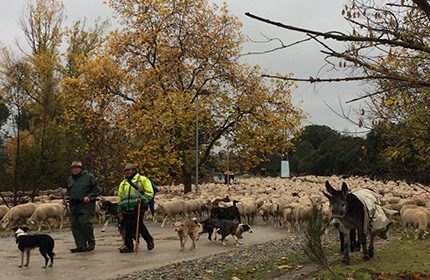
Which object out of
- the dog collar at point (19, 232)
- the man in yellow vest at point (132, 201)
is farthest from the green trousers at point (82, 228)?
the dog collar at point (19, 232)

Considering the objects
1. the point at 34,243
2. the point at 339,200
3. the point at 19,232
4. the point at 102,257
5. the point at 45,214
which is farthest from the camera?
the point at 45,214

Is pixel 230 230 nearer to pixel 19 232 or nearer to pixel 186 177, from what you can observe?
pixel 19 232

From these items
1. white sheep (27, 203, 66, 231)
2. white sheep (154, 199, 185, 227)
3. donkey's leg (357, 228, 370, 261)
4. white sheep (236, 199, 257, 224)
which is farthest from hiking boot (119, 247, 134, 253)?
white sheep (236, 199, 257, 224)

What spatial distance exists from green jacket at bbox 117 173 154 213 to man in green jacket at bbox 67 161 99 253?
0.66 metres

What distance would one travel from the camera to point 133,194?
12609 mm

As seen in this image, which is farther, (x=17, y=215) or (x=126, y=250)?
(x=17, y=215)

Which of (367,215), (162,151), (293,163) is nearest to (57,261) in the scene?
(367,215)

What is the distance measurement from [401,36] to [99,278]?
7.40 m

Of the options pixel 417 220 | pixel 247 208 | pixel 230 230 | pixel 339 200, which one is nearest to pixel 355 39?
pixel 339 200

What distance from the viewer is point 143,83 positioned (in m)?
26.7

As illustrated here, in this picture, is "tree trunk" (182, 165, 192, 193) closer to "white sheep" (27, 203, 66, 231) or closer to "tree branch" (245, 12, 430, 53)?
"white sheep" (27, 203, 66, 231)

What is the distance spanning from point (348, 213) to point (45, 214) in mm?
11036

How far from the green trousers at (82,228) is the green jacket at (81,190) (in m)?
0.17

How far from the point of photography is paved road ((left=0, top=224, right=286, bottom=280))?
980 centimetres
